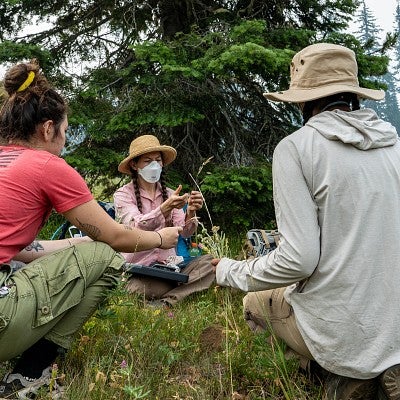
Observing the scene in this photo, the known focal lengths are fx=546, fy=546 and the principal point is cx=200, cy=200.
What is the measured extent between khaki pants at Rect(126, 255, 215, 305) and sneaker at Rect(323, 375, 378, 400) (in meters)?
2.45

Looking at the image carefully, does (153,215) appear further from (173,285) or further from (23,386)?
(23,386)

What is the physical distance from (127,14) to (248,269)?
6731 mm

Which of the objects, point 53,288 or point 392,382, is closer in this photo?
point 392,382

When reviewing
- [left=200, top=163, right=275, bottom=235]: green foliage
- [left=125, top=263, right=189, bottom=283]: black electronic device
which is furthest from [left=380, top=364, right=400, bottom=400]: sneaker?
[left=200, top=163, right=275, bottom=235]: green foliage

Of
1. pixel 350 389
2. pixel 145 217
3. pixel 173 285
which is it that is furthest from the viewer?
pixel 173 285

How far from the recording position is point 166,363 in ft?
9.60

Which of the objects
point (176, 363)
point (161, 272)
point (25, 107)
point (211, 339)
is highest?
point (25, 107)

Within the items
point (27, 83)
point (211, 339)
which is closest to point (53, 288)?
point (27, 83)

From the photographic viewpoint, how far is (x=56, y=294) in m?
2.56

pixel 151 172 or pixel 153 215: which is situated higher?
pixel 151 172

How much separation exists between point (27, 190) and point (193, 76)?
180 inches

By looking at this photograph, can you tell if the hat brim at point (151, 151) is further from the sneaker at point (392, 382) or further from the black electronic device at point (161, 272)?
the sneaker at point (392, 382)

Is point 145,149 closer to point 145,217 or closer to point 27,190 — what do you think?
point 145,217

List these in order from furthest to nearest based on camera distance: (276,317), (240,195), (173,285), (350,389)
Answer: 1. (240,195)
2. (173,285)
3. (276,317)
4. (350,389)
